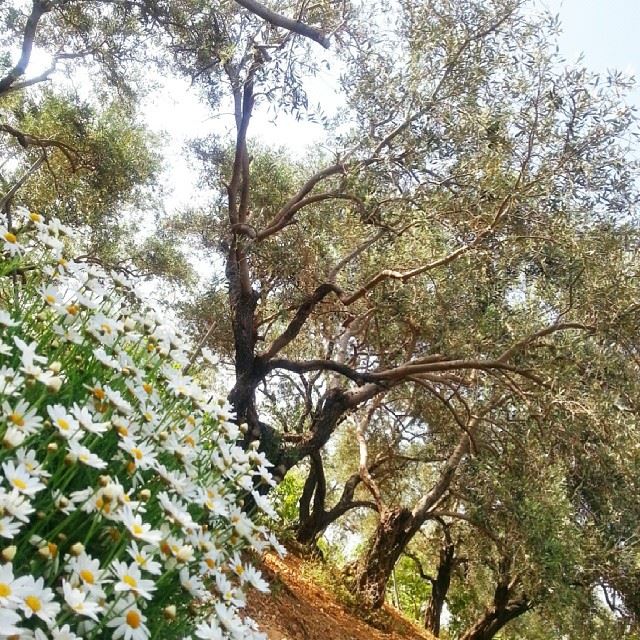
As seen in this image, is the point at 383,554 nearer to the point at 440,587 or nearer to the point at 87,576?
the point at 440,587

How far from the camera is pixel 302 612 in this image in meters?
7.86

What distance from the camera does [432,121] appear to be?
6.93m

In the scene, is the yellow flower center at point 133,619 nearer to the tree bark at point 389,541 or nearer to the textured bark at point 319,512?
the tree bark at point 389,541

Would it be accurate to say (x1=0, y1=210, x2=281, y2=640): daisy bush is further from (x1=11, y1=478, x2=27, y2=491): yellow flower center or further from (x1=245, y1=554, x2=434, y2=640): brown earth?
(x1=245, y1=554, x2=434, y2=640): brown earth

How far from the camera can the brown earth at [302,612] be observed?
709cm

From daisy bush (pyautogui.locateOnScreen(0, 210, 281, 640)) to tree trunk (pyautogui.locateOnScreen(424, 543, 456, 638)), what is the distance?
14543 millimetres

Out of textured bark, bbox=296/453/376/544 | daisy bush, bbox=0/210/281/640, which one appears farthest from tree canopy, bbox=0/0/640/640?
daisy bush, bbox=0/210/281/640

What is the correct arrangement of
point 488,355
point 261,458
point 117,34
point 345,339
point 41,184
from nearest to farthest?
1. point 261,458
2. point 488,355
3. point 117,34
4. point 345,339
5. point 41,184

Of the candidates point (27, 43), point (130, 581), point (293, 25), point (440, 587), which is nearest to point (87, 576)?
point (130, 581)

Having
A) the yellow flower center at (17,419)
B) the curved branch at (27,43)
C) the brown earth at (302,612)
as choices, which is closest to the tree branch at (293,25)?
the curved branch at (27,43)

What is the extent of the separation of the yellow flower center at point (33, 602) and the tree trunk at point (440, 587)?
1583 centimetres

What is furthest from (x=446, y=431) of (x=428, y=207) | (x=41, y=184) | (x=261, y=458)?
(x=261, y=458)

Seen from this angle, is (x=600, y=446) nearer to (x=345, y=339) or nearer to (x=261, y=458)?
(x=345, y=339)

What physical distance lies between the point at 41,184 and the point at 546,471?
339 inches
